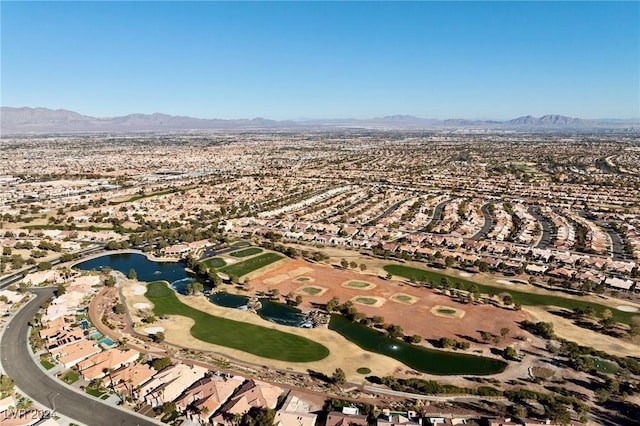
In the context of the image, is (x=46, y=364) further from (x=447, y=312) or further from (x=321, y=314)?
(x=447, y=312)

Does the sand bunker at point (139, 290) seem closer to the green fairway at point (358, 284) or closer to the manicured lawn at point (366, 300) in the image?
the green fairway at point (358, 284)

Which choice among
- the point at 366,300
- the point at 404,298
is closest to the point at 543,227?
the point at 404,298

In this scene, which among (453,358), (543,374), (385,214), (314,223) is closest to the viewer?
(543,374)

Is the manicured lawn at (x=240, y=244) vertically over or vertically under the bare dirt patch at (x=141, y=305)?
over

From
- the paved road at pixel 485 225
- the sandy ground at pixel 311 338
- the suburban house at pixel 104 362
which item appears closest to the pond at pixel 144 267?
the sandy ground at pixel 311 338

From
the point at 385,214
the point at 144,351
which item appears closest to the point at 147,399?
the point at 144,351

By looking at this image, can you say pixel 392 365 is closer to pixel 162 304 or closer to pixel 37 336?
pixel 162 304

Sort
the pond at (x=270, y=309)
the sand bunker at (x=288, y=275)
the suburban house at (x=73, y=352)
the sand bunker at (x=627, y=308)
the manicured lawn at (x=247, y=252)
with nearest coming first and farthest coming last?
the suburban house at (x=73, y=352), the pond at (x=270, y=309), the sand bunker at (x=627, y=308), the sand bunker at (x=288, y=275), the manicured lawn at (x=247, y=252)
